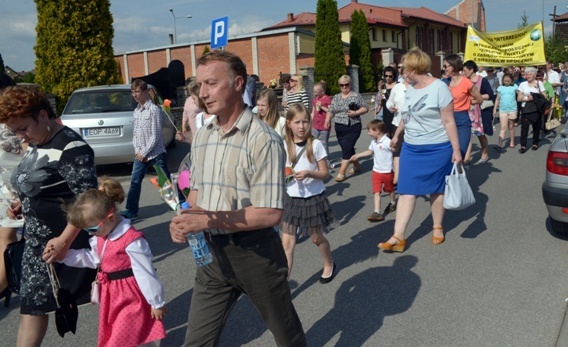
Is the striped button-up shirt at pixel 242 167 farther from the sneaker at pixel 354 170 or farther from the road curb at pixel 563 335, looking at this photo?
the sneaker at pixel 354 170

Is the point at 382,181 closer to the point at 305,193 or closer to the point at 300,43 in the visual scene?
the point at 305,193

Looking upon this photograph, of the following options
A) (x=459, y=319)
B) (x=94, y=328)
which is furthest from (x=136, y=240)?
(x=459, y=319)

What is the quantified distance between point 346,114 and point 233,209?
22.9 feet

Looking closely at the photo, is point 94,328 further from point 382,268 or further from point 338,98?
point 338,98

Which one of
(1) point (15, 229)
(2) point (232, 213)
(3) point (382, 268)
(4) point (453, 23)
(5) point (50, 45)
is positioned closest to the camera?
(2) point (232, 213)

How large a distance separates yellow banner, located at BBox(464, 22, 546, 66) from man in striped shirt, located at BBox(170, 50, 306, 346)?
13689 mm

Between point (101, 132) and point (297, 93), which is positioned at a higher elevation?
point (297, 93)

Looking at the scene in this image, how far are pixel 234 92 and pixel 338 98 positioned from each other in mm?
7020

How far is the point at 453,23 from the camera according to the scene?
65375mm

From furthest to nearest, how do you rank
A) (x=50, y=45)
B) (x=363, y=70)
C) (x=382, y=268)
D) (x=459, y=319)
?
(x=363, y=70) → (x=50, y=45) → (x=382, y=268) → (x=459, y=319)

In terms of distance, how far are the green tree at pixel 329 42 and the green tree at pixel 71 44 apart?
1616 centimetres

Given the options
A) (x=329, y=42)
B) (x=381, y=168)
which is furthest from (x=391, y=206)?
(x=329, y=42)

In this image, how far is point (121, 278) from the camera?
3.23 m

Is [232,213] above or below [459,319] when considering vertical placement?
above
